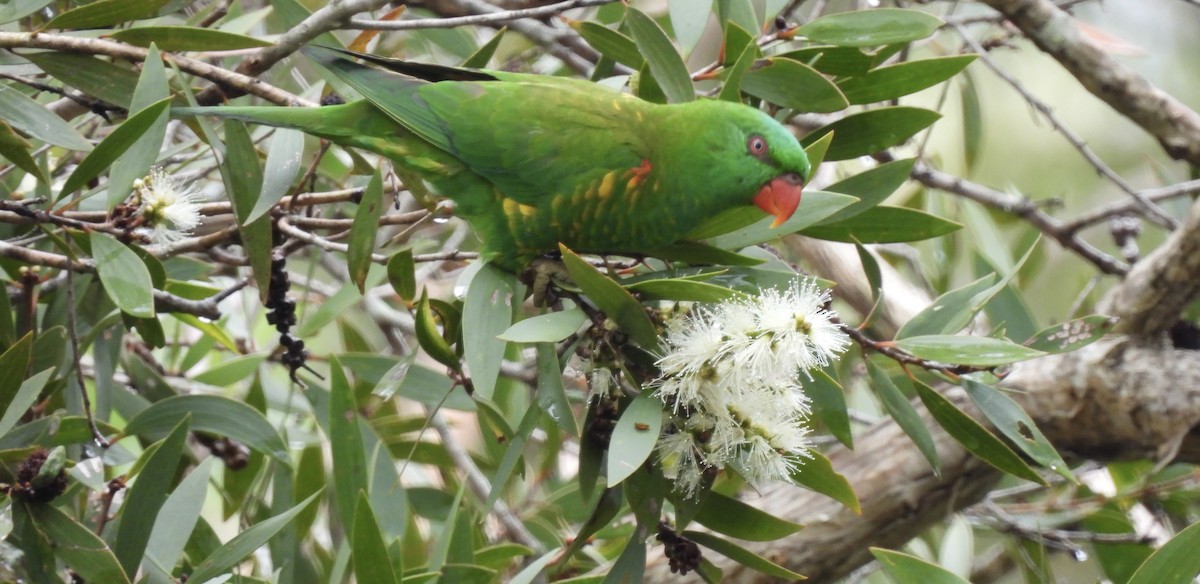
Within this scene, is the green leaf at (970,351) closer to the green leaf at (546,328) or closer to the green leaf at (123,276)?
the green leaf at (546,328)

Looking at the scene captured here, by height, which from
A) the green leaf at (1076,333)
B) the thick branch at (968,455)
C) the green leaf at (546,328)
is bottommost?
the thick branch at (968,455)

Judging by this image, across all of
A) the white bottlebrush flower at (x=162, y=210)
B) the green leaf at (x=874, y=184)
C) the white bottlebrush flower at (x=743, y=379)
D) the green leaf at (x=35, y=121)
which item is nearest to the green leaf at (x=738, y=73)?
the green leaf at (x=874, y=184)

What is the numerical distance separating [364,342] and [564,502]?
3.38 ft

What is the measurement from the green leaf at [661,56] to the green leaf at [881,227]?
0.39m

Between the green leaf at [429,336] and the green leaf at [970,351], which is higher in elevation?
the green leaf at [429,336]

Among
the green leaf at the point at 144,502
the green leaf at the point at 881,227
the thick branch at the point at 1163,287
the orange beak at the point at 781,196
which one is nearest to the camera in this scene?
the green leaf at the point at 144,502

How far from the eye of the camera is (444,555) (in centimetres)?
186

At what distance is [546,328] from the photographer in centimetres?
144

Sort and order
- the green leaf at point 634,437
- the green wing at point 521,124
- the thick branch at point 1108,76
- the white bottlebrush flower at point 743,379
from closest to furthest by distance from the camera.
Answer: the green leaf at point 634,437 → the white bottlebrush flower at point 743,379 → the green wing at point 521,124 → the thick branch at point 1108,76

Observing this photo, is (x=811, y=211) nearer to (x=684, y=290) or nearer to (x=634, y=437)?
(x=684, y=290)

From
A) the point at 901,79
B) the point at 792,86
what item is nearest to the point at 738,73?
the point at 792,86

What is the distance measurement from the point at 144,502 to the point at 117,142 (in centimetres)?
62

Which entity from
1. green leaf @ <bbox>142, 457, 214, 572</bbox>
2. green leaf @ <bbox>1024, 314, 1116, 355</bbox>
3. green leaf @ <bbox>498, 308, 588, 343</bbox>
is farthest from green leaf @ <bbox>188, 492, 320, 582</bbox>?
green leaf @ <bbox>1024, 314, 1116, 355</bbox>

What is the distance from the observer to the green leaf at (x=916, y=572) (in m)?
1.51
